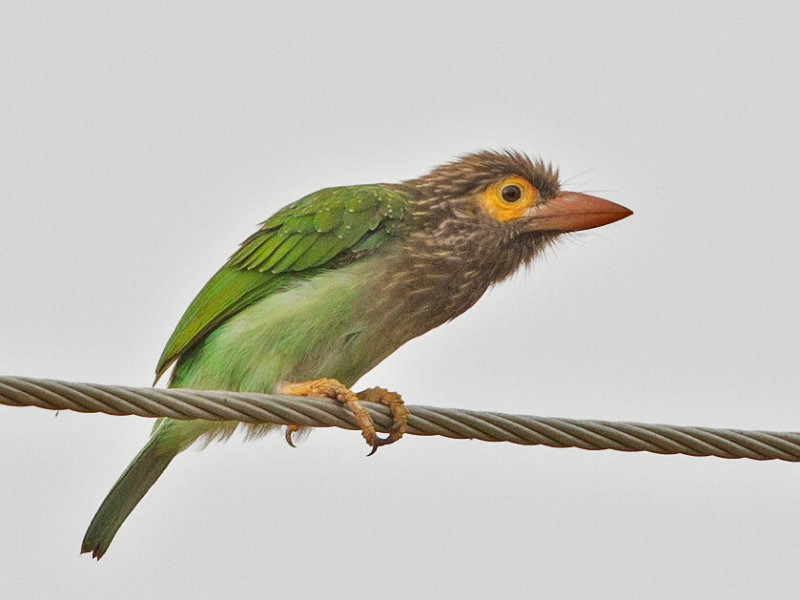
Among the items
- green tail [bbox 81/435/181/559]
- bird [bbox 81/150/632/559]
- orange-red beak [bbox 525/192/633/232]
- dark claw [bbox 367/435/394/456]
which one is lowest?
green tail [bbox 81/435/181/559]

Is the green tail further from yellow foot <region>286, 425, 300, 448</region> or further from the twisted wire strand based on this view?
the twisted wire strand

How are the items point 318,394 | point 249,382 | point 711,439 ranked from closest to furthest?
point 711,439 < point 318,394 < point 249,382

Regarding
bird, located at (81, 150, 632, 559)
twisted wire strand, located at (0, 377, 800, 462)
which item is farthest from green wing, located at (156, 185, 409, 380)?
twisted wire strand, located at (0, 377, 800, 462)

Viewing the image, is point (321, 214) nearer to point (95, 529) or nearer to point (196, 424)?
point (196, 424)

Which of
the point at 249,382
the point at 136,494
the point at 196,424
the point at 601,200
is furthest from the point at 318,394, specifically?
the point at 601,200

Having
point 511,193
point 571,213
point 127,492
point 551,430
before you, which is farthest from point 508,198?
point 127,492

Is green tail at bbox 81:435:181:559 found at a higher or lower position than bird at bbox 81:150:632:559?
lower

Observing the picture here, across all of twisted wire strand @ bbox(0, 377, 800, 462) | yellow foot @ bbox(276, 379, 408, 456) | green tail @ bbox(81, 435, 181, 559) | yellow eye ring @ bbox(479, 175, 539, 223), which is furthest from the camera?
yellow eye ring @ bbox(479, 175, 539, 223)

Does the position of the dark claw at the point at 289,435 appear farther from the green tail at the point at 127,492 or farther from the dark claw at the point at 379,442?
the dark claw at the point at 379,442
